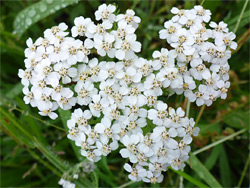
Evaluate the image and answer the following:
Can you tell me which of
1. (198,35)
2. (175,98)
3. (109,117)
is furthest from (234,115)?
(109,117)

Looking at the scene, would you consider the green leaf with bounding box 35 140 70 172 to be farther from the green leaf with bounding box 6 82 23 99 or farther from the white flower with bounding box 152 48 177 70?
the white flower with bounding box 152 48 177 70

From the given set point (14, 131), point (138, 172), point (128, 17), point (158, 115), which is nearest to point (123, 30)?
point (128, 17)

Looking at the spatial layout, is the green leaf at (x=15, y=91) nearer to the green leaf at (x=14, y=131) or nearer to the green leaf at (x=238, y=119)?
the green leaf at (x=14, y=131)

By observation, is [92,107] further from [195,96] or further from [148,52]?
[148,52]

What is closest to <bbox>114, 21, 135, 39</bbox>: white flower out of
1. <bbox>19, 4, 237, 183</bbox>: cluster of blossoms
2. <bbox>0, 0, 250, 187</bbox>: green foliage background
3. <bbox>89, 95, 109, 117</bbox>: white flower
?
<bbox>19, 4, 237, 183</bbox>: cluster of blossoms

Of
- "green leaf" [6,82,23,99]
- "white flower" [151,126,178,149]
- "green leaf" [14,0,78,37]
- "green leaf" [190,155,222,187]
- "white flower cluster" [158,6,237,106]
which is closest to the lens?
"white flower" [151,126,178,149]

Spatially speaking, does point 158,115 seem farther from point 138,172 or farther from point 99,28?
point 99,28
